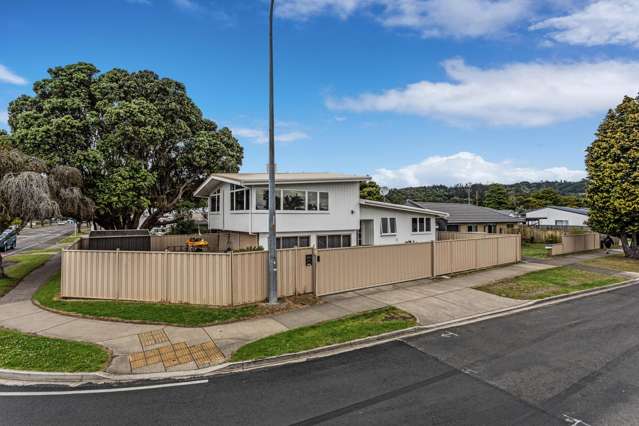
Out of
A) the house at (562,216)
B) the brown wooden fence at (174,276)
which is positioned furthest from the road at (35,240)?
the house at (562,216)

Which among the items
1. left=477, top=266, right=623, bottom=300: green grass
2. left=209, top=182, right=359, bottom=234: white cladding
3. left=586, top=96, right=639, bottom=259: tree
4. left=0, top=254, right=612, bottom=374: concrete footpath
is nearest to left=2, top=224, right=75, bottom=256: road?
left=209, top=182, right=359, bottom=234: white cladding

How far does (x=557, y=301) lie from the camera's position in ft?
42.4

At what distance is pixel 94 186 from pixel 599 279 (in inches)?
1095

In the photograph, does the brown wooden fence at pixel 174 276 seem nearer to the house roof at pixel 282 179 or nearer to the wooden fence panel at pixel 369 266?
the wooden fence panel at pixel 369 266

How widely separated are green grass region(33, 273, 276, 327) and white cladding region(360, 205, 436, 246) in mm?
12665

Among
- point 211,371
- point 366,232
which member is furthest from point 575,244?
point 211,371

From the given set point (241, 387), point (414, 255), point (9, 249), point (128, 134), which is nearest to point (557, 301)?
point (414, 255)

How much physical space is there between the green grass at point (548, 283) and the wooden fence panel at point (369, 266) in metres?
2.81

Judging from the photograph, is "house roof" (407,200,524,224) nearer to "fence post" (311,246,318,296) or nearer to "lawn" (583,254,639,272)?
"lawn" (583,254,639,272)

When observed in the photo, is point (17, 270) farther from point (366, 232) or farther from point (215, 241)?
point (366, 232)

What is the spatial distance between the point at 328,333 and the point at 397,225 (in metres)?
15.6

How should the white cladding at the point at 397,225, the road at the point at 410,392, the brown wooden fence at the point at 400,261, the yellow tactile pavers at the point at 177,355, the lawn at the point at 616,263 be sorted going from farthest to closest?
the white cladding at the point at 397,225, the lawn at the point at 616,263, the brown wooden fence at the point at 400,261, the yellow tactile pavers at the point at 177,355, the road at the point at 410,392

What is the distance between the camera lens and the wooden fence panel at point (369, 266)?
13.4m

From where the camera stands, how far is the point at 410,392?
619cm
